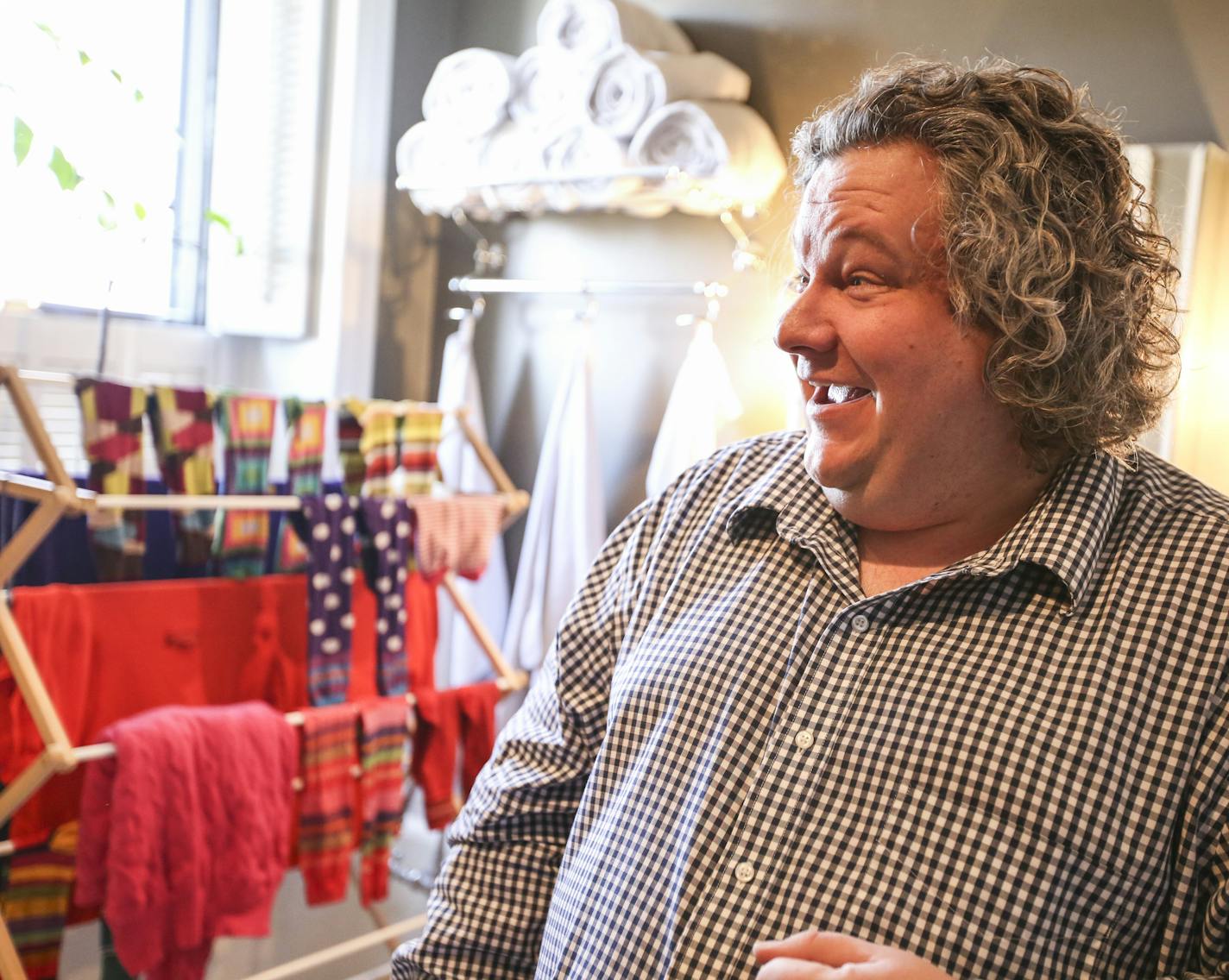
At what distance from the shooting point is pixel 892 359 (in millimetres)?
1026

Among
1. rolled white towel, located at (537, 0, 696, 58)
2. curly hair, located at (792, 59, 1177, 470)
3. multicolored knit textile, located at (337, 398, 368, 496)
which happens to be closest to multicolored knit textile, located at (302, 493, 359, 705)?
multicolored knit textile, located at (337, 398, 368, 496)

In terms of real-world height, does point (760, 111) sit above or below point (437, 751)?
above

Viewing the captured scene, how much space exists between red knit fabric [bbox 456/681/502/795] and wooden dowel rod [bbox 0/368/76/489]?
0.79m

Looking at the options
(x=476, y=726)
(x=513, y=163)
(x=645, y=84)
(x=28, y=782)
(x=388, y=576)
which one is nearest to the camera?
(x=28, y=782)

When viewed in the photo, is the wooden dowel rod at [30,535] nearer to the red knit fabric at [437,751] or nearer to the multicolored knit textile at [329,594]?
the multicolored knit textile at [329,594]

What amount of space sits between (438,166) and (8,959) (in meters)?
1.71

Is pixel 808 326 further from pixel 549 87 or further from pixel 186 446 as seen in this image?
pixel 549 87

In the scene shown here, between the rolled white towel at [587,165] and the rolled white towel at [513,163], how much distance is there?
0.03 m

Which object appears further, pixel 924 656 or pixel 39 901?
pixel 39 901

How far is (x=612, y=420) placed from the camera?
2.72 meters

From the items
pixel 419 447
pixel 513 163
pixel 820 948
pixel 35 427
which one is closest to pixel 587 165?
pixel 513 163

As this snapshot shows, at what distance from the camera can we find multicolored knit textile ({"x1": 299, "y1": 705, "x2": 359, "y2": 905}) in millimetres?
1906

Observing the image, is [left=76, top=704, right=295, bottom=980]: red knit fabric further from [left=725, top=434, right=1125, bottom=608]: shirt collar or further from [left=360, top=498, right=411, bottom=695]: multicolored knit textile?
[left=725, top=434, right=1125, bottom=608]: shirt collar

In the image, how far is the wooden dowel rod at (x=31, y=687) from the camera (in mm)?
1588
